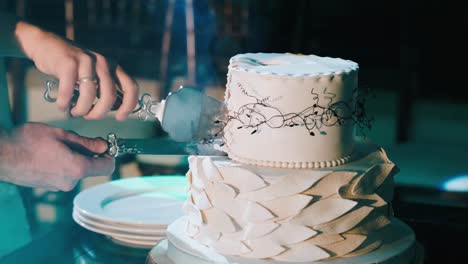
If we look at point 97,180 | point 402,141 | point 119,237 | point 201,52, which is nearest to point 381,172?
point 119,237

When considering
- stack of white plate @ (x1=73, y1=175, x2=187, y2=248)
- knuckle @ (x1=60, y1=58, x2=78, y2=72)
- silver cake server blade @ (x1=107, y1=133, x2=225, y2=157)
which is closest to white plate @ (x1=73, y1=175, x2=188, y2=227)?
stack of white plate @ (x1=73, y1=175, x2=187, y2=248)

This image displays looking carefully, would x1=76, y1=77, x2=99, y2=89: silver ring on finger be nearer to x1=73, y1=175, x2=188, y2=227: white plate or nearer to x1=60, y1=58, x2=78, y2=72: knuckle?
x1=60, y1=58, x2=78, y2=72: knuckle

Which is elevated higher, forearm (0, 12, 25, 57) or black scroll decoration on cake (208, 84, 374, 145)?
forearm (0, 12, 25, 57)

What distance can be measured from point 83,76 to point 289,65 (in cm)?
37

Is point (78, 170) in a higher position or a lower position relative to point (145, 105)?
lower

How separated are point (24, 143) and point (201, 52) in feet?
11.3

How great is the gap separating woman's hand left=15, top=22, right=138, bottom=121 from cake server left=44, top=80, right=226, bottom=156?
8 centimetres

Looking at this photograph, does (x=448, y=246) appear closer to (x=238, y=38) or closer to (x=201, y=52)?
(x=238, y=38)

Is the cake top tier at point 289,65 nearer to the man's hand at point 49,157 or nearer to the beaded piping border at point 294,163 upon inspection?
the beaded piping border at point 294,163

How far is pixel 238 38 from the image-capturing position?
390 cm

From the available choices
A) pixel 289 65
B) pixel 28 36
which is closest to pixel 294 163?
pixel 289 65

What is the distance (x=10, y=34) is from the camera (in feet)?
4.31

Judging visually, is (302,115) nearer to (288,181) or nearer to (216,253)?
(288,181)

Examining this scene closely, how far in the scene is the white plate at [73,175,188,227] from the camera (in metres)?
1.05
